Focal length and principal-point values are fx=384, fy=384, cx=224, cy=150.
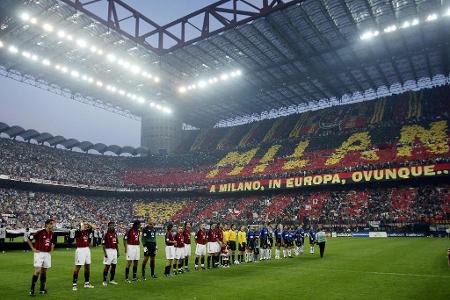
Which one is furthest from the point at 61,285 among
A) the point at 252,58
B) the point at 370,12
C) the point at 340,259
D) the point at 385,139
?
the point at 385,139

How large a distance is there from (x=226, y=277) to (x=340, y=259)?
9.26 metres

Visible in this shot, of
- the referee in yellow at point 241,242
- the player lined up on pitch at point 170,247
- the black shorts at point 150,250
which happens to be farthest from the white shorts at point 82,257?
the referee in yellow at point 241,242

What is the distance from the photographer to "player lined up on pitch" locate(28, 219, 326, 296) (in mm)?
12789

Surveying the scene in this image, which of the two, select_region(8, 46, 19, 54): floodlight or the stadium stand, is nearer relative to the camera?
select_region(8, 46, 19, 54): floodlight

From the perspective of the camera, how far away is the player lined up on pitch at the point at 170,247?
42.0 feet

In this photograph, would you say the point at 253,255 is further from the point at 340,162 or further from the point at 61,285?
the point at 340,162

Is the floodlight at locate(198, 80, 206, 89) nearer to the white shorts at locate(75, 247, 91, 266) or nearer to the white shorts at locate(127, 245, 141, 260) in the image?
the white shorts at locate(127, 245, 141, 260)

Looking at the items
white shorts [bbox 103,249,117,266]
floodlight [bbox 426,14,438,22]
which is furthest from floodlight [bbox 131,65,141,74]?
white shorts [bbox 103,249,117,266]

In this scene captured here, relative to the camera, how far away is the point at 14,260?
2234cm

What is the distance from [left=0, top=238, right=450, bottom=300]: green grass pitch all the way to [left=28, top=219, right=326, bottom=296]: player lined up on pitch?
2.12 feet

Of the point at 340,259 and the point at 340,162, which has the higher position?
the point at 340,162

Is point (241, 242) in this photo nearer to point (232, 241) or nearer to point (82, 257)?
point (232, 241)

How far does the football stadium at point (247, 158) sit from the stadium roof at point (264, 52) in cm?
25

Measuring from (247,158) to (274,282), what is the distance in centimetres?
5526
